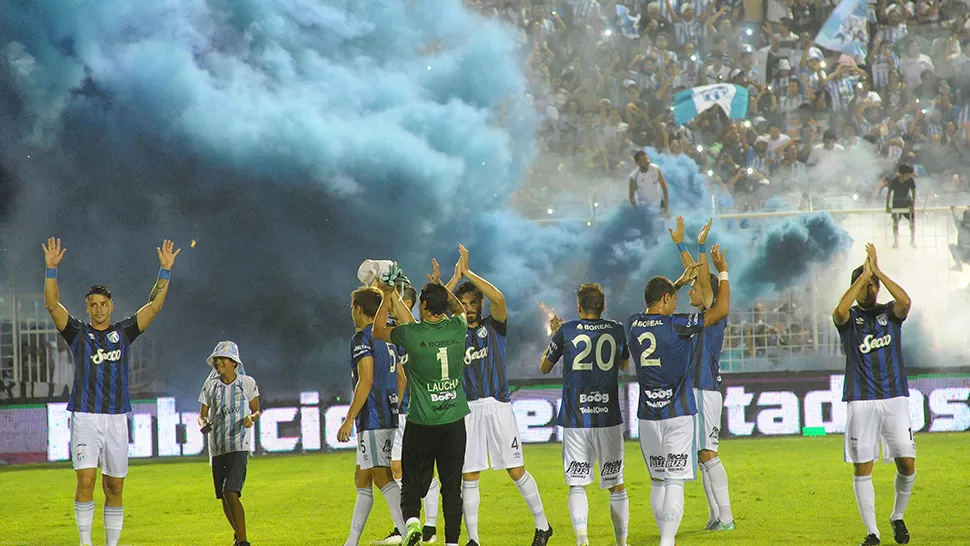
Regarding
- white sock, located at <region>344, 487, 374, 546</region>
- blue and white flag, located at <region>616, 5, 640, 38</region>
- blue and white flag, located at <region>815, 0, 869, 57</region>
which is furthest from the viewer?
blue and white flag, located at <region>616, 5, 640, 38</region>

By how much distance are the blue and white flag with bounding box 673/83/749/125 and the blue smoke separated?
5.42ft

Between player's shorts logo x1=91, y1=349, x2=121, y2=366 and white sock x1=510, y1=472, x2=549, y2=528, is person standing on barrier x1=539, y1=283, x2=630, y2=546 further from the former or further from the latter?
player's shorts logo x1=91, y1=349, x2=121, y2=366

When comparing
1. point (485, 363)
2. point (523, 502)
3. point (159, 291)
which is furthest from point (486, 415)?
point (523, 502)

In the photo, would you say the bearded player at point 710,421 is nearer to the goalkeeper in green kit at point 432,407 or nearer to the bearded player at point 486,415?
the bearded player at point 486,415

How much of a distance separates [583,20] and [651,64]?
1688 millimetres

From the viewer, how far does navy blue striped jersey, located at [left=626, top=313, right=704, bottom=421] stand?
→ 718 centimetres

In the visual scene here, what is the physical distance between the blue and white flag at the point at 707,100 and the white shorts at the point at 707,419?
41.4 feet

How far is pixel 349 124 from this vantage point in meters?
20.2

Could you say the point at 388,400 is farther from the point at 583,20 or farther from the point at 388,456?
the point at 583,20

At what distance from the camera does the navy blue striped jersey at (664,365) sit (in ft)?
23.6

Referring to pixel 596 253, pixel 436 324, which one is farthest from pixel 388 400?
→ pixel 596 253

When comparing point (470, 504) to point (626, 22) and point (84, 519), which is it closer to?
point (84, 519)

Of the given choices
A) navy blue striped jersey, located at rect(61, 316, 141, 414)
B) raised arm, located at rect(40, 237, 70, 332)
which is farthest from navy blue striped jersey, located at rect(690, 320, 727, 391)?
raised arm, located at rect(40, 237, 70, 332)

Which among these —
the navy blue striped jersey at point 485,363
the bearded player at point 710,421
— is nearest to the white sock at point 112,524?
the navy blue striped jersey at point 485,363
